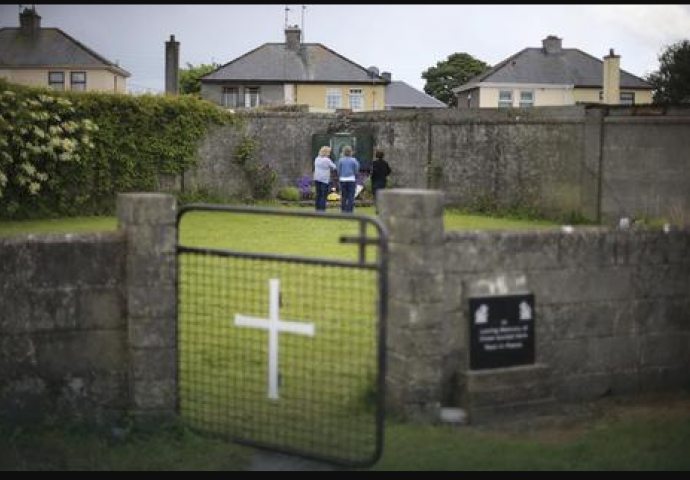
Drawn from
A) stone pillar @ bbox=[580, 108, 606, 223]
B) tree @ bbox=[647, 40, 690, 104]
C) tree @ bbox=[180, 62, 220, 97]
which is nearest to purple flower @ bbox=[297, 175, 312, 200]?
stone pillar @ bbox=[580, 108, 606, 223]

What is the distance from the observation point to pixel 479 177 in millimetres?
22734

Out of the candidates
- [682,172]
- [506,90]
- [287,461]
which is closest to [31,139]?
[682,172]

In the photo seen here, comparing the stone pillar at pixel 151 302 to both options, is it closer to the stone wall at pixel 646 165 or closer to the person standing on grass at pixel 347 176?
the person standing on grass at pixel 347 176

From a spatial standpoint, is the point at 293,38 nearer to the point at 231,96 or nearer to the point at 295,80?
the point at 295,80

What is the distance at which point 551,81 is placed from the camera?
5678 cm

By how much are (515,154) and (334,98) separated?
115ft

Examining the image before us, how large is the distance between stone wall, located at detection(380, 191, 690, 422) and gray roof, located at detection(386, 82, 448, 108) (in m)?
57.1

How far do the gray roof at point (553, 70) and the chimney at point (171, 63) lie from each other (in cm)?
2578

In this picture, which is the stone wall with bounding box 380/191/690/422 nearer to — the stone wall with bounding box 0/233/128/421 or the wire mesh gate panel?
the wire mesh gate panel

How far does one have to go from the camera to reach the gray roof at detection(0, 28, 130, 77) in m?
53.2

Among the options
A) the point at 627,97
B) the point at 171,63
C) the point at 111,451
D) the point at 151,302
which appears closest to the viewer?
the point at 111,451

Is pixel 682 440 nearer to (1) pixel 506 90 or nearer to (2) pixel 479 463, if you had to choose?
(2) pixel 479 463

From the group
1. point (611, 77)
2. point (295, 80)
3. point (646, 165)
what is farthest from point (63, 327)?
point (295, 80)

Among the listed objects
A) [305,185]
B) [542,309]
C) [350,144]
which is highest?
[350,144]
